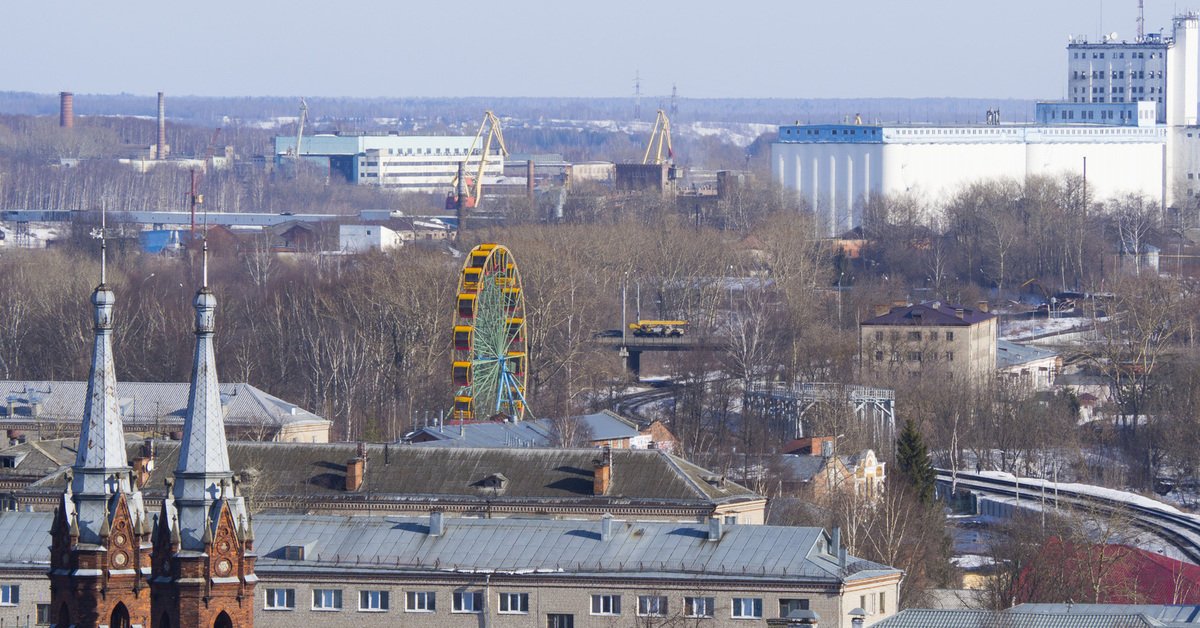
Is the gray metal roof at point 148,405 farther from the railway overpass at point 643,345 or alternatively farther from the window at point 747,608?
the window at point 747,608

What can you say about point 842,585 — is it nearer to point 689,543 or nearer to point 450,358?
point 689,543

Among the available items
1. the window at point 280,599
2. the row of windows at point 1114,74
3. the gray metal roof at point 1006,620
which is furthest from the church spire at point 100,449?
the row of windows at point 1114,74

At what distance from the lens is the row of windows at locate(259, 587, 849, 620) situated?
37.6m

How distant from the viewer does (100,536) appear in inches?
978

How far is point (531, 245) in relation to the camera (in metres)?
95.9

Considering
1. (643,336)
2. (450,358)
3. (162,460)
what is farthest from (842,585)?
(643,336)

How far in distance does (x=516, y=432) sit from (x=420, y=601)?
18.6 meters

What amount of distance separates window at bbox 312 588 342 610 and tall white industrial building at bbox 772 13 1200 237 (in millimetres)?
93768

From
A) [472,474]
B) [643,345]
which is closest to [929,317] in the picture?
[643,345]

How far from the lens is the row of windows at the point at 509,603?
37562 mm

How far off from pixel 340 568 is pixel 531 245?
57637 mm

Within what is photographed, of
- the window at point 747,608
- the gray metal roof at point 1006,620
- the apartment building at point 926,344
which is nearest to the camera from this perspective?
the gray metal roof at point 1006,620

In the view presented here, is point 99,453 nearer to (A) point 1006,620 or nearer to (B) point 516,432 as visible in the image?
(A) point 1006,620

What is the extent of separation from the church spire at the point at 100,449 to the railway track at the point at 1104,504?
3079 cm
